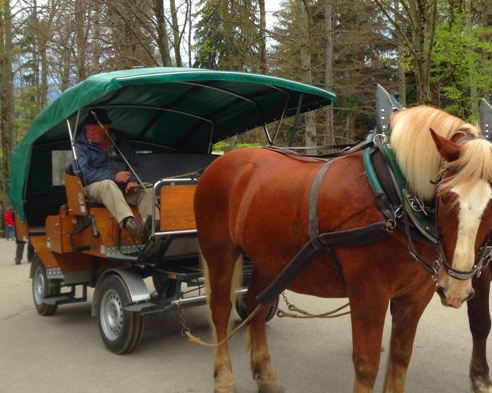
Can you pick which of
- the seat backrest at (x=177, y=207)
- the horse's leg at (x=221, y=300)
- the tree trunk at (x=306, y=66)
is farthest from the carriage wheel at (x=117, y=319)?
the tree trunk at (x=306, y=66)

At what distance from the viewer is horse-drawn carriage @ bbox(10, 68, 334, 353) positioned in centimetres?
491

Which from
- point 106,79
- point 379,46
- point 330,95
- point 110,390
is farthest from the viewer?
point 379,46

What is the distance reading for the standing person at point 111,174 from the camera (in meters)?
5.19

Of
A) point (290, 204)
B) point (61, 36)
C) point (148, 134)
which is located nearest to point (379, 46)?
point (61, 36)

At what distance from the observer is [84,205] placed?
17.6ft

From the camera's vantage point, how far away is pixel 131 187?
5469mm

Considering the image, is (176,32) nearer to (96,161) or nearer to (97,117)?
(97,117)

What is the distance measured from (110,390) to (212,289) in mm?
1099

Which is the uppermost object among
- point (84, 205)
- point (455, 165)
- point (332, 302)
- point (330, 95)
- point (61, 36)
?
point (61, 36)

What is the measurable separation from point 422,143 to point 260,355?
217 centimetres

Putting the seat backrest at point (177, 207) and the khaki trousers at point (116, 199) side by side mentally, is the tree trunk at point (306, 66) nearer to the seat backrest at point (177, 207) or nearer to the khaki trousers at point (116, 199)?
the khaki trousers at point (116, 199)

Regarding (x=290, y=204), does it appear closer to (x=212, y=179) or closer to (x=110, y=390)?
(x=212, y=179)

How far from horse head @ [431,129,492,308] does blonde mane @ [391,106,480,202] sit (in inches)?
3.6

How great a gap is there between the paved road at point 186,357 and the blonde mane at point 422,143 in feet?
6.44
